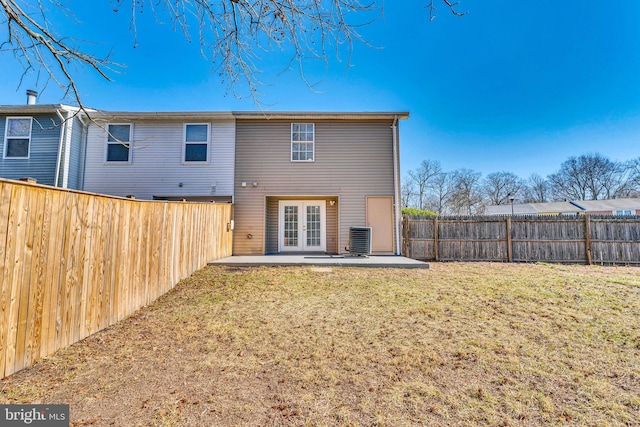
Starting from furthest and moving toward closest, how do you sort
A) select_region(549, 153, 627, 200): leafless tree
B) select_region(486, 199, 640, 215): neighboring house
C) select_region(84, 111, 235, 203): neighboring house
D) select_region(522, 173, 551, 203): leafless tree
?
select_region(522, 173, 551, 203): leafless tree → select_region(549, 153, 627, 200): leafless tree → select_region(486, 199, 640, 215): neighboring house → select_region(84, 111, 235, 203): neighboring house

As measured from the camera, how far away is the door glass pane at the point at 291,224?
10703mm

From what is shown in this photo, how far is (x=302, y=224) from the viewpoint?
1074cm

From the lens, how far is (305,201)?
35.1ft

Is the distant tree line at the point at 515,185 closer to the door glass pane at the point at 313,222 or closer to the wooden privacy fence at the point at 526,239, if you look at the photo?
the wooden privacy fence at the point at 526,239

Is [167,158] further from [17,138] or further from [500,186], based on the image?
[500,186]

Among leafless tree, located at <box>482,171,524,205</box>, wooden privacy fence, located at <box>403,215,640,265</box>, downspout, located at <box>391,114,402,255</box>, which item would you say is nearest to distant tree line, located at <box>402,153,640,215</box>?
leafless tree, located at <box>482,171,524,205</box>

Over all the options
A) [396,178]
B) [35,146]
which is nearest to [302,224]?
[396,178]

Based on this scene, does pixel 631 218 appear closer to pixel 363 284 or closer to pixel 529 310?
pixel 529 310

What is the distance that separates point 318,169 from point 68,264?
314 inches

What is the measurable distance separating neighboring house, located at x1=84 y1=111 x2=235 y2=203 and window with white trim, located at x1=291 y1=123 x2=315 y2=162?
2261mm

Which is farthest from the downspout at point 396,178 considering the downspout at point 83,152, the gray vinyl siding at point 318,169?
the downspout at point 83,152

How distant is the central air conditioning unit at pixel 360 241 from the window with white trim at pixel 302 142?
3186 millimetres

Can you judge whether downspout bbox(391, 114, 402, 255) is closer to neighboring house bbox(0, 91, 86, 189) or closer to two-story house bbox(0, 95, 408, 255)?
→ two-story house bbox(0, 95, 408, 255)

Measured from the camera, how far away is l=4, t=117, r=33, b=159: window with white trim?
30.6ft
